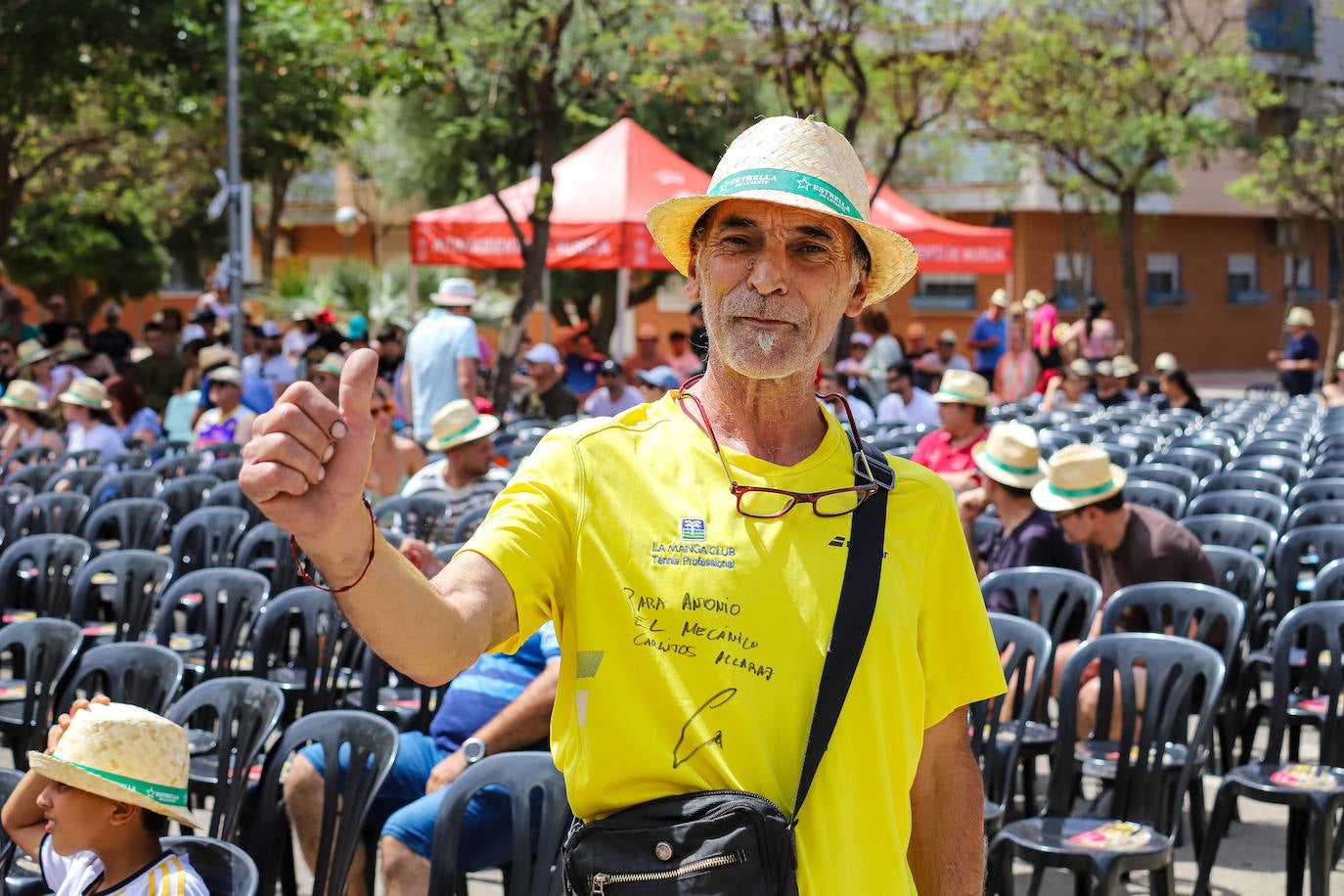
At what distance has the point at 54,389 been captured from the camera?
13172 mm

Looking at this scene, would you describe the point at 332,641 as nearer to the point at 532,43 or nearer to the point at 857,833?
the point at 857,833

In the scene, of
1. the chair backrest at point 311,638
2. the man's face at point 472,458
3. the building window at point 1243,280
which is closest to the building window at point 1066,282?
the building window at point 1243,280

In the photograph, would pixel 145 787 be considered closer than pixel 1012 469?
Yes

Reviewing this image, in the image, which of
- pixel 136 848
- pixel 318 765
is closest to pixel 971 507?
pixel 318 765

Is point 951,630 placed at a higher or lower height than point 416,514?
higher

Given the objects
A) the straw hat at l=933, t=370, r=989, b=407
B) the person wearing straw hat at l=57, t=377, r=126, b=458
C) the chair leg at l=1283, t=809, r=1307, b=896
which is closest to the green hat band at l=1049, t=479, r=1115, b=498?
the chair leg at l=1283, t=809, r=1307, b=896

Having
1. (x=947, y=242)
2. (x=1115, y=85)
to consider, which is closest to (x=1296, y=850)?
(x=947, y=242)

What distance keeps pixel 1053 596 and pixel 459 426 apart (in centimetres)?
291

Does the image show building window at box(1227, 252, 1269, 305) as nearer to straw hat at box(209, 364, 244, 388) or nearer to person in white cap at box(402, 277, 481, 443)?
person in white cap at box(402, 277, 481, 443)

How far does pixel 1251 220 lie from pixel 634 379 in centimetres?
2615

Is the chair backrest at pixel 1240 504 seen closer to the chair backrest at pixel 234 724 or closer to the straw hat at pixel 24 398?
the chair backrest at pixel 234 724

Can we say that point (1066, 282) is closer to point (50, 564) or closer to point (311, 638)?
point (50, 564)

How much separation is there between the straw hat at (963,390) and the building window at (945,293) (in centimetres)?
2435

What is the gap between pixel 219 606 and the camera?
5.95m
